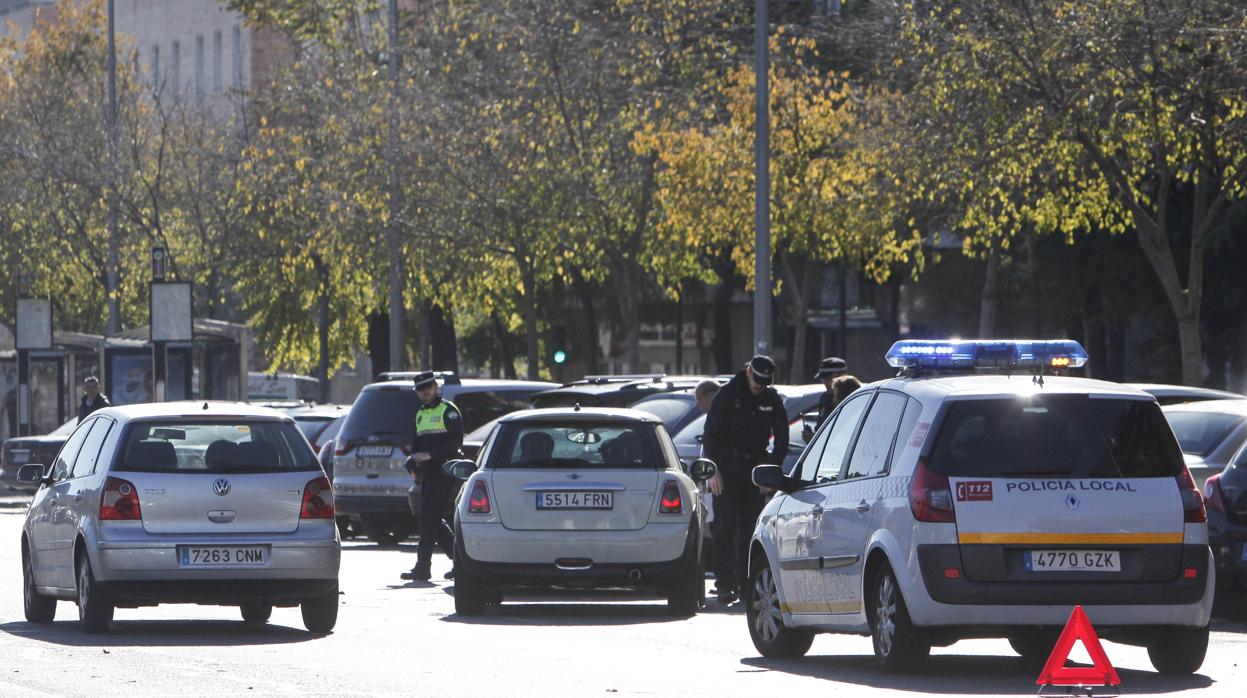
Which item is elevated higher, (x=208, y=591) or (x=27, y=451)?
(x=208, y=591)

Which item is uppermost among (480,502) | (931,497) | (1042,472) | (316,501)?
(1042,472)

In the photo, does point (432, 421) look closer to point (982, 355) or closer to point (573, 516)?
point (573, 516)

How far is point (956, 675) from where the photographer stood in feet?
38.1

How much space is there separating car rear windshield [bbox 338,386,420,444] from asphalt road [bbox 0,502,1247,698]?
7.43m

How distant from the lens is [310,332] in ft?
170

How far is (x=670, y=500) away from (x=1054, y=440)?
16.9 feet

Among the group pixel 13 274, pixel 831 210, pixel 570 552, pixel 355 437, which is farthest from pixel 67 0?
pixel 570 552

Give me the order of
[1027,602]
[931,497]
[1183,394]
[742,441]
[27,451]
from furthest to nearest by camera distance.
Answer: [27,451]
[1183,394]
[742,441]
[931,497]
[1027,602]

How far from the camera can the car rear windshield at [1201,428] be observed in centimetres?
1736

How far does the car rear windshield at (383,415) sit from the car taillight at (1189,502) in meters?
14.5

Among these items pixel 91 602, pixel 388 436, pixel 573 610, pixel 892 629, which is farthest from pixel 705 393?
pixel 388 436

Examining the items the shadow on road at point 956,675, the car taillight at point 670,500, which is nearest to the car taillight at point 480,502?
the car taillight at point 670,500

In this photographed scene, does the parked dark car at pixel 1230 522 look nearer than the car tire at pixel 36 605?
Yes

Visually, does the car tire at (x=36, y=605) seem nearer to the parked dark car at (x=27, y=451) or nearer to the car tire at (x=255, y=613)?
the car tire at (x=255, y=613)
